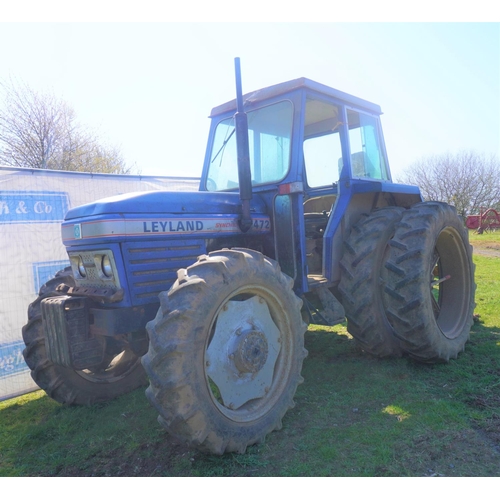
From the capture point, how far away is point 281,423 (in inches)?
122

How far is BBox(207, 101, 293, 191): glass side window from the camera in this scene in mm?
4078

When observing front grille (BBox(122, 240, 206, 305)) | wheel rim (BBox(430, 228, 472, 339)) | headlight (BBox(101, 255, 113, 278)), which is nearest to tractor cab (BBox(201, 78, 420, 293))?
wheel rim (BBox(430, 228, 472, 339))

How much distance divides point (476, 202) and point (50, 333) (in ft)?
116

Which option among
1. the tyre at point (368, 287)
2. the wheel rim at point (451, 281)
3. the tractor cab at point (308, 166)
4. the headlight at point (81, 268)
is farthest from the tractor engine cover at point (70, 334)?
the wheel rim at point (451, 281)

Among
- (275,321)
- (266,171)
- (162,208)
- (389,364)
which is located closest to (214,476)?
(275,321)

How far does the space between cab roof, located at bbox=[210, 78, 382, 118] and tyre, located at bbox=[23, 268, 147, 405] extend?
7.44 feet

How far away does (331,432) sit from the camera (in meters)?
3.05

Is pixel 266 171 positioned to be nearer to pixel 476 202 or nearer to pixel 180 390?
pixel 180 390

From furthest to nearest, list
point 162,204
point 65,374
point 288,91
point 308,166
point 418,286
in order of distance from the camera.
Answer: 1. point 308,166
2. point 288,91
3. point 418,286
4. point 65,374
5. point 162,204

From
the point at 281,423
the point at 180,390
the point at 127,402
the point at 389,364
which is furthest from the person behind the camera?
the point at 389,364

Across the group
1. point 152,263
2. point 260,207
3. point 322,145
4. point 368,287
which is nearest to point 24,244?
point 152,263

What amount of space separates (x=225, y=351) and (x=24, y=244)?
323 centimetres

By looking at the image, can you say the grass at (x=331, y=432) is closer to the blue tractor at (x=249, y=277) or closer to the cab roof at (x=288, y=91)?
the blue tractor at (x=249, y=277)

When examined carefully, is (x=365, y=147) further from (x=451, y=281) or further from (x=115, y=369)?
(x=115, y=369)
